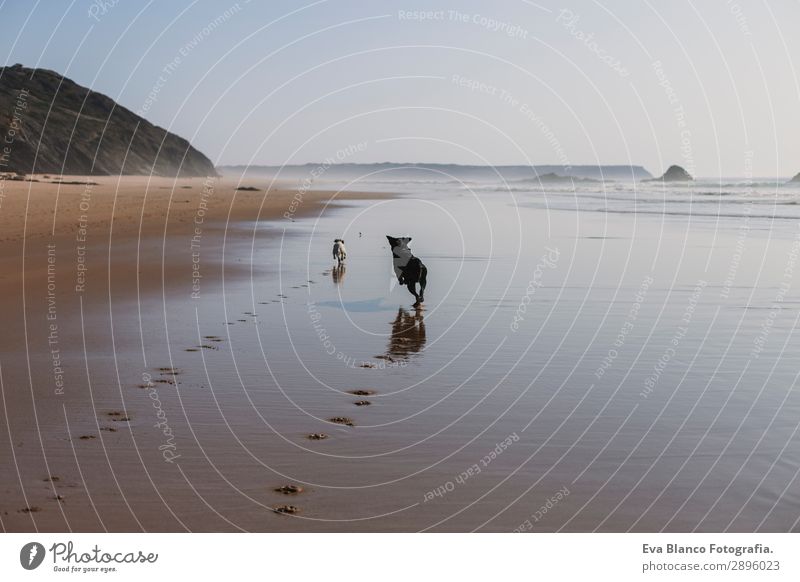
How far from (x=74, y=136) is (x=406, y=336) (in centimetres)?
11436

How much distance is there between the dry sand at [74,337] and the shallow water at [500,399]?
32.8 inches

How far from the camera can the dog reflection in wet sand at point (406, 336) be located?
1392cm

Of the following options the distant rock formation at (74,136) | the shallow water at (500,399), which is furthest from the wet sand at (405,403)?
the distant rock formation at (74,136)

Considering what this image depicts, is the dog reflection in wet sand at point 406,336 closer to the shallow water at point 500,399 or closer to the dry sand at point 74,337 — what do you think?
the shallow water at point 500,399

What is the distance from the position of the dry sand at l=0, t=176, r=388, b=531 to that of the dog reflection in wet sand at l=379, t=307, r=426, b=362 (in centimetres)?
412

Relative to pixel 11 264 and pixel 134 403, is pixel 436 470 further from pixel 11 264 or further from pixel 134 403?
pixel 11 264

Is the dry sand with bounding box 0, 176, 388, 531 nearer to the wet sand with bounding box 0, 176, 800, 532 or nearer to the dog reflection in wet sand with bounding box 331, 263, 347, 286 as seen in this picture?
the wet sand with bounding box 0, 176, 800, 532

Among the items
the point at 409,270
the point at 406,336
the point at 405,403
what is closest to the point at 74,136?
the point at 409,270

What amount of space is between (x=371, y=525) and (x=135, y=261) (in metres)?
20.0

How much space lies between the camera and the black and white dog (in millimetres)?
18641

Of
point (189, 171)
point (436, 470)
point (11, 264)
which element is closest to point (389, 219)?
point (11, 264)

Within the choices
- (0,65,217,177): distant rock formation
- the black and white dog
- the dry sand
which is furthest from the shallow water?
(0,65,217,177): distant rock formation

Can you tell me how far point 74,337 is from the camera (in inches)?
575

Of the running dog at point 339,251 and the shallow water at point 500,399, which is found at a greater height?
the running dog at point 339,251
